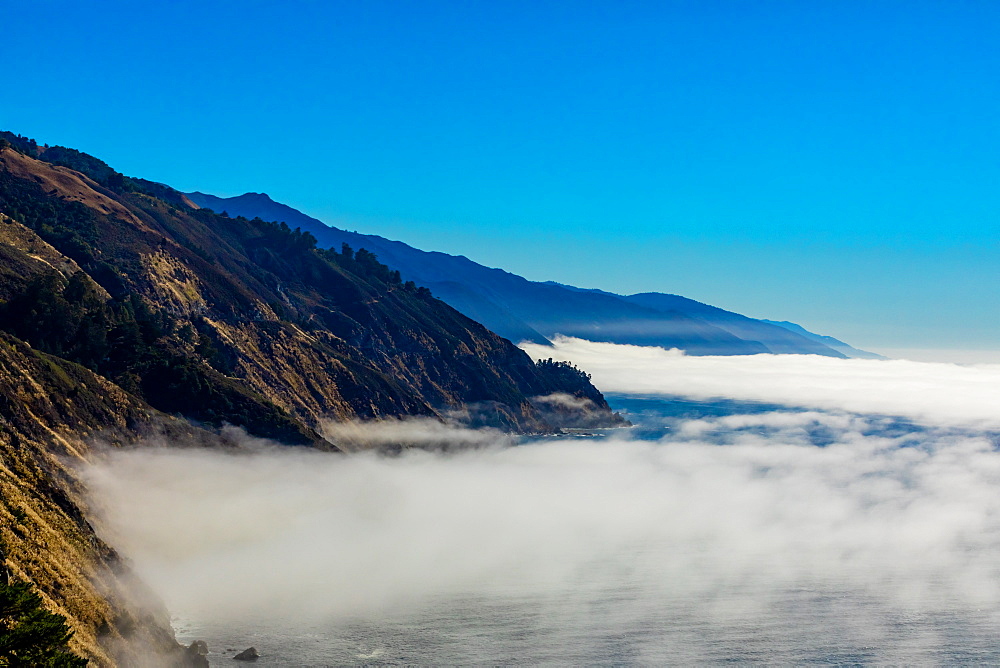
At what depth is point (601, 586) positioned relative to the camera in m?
114

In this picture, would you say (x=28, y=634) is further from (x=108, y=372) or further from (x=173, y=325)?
(x=173, y=325)

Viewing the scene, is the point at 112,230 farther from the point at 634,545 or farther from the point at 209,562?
the point at 634,545

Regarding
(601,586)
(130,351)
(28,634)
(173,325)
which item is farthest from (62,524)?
(173,325)

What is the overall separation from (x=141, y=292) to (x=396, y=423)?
59.2 m

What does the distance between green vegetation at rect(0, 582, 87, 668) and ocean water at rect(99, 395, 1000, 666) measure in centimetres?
3203

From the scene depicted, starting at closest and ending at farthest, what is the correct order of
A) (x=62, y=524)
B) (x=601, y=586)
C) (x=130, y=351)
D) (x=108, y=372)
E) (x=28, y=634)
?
(x=28, y=634)
(x=62, y=524)
(x=601, y=586)
(x=108, y=372)
(x=130, y=351)

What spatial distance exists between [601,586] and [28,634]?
79.1 meters

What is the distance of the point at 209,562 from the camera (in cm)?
10225

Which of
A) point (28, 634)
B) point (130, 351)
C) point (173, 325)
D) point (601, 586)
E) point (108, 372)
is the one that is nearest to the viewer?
point (28, 634)

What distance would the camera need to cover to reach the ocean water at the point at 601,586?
89938mm

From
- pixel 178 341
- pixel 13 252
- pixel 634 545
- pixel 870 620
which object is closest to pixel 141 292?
pixel 178 341

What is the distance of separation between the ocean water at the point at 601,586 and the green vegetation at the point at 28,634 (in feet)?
105

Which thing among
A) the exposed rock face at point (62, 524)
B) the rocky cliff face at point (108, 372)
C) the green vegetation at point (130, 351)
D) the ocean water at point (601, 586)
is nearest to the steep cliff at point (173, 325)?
the green vegetation at point (130, 351)

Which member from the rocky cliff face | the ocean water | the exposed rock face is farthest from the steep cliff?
the exposed rock face
